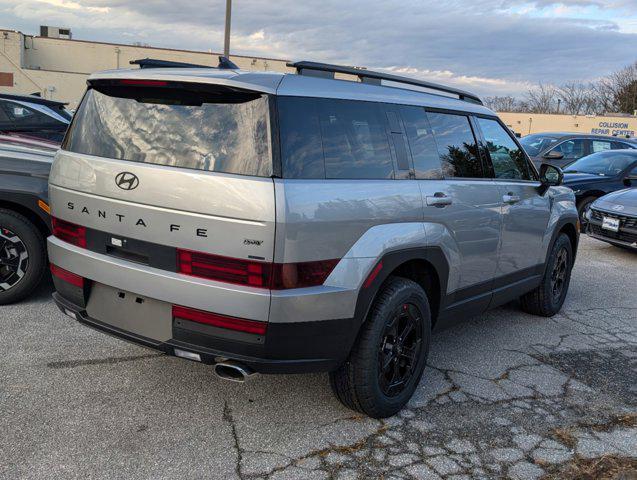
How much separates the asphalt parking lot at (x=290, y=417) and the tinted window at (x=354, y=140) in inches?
55.9

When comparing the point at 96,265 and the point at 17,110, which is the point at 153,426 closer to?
the point at 96,265

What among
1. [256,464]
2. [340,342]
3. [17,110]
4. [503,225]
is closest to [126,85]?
[340,342]

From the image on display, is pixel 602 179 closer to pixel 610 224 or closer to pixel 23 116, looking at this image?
pixel 610 224

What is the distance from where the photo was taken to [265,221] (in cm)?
276

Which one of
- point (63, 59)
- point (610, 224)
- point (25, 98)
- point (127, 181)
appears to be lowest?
point (610, 224)

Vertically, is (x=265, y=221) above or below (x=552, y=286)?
above

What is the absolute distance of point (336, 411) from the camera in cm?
362

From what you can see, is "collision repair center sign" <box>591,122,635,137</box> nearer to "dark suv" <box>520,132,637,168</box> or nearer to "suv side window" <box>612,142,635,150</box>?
"suv side window" <box>612,142,635,150</box>

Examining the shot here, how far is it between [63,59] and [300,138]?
52.6 m

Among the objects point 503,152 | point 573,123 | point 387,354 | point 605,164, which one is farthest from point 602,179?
point 573,123

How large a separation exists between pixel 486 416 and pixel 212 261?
1.95 meters

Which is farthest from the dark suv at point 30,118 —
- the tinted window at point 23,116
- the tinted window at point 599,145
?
the tinted window at point 599,145

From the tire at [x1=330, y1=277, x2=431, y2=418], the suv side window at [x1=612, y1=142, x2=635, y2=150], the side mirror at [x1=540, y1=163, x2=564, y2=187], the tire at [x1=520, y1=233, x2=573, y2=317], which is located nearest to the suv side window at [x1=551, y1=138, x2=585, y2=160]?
the suv side window at [x1=612, y1=142, x2=635, y2=150]

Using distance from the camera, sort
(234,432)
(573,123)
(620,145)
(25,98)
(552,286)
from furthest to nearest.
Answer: (573,123) → (620,145) → (25,98) → (552,286) → (234,432)
